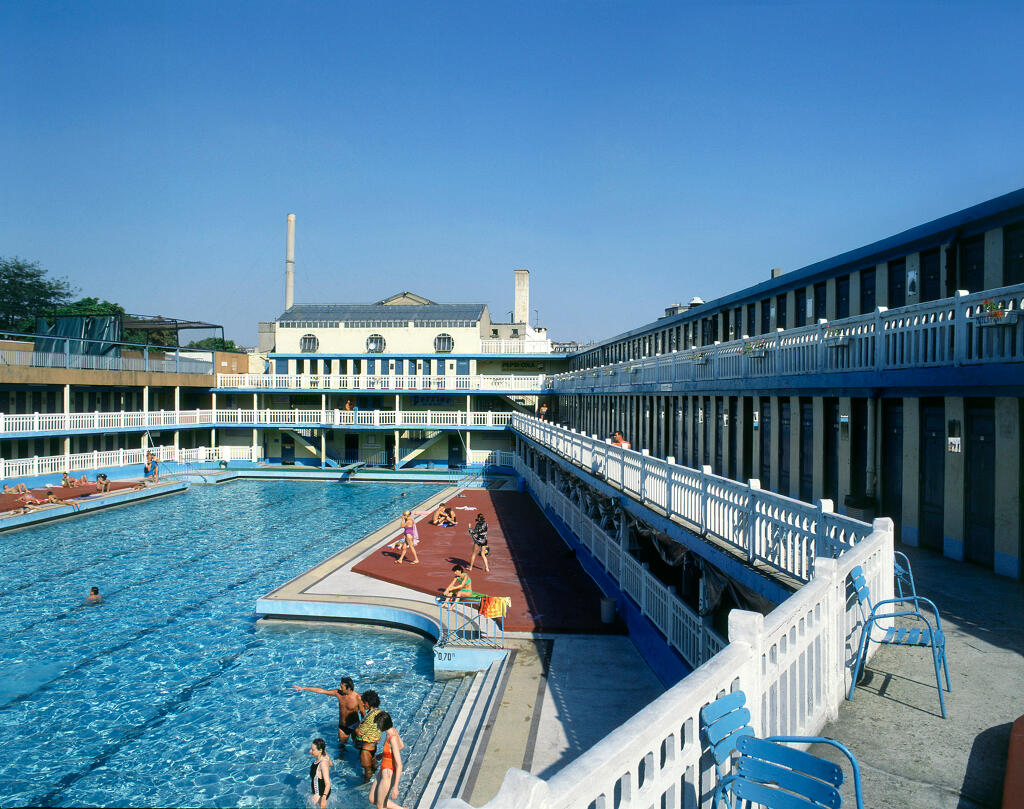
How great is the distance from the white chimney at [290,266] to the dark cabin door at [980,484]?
66291 mm

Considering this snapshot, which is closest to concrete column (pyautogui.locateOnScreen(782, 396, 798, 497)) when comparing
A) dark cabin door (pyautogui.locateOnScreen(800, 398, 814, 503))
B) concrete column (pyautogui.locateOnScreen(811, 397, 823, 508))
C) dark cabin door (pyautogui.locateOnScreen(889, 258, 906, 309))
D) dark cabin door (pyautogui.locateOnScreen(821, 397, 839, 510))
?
dark cabin door (pyautogui.locateOnScreen(800, 398, 814, 503))

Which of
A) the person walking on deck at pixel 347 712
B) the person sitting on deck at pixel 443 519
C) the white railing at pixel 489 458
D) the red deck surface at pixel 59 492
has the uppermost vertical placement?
the white railing at pixel 489 458

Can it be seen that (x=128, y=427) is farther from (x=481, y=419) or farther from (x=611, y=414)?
(x=611, y=414)

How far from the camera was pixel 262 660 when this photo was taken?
14633 millimetres

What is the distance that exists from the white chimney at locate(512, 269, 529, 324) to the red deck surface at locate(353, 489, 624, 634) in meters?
36.8

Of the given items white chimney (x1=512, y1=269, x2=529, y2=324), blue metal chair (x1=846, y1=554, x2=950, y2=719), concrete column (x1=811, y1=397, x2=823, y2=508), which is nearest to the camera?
blue metal chair (x1=846, y1=554, x2=950, y2=719)

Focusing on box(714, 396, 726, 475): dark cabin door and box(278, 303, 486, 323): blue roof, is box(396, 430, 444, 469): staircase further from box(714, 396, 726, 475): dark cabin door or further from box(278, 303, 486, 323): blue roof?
box(714, 396, 726, 475): dark cabin door

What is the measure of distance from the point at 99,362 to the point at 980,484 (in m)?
42.8

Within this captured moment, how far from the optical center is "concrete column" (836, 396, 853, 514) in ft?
38.9

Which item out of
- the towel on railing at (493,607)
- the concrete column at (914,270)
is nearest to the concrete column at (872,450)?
the concrete column at (914,270)

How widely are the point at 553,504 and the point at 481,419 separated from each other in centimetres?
1860

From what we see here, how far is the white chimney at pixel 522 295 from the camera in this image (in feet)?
204

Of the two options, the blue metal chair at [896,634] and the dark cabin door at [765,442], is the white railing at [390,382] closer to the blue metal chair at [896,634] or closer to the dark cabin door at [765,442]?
the dark cabin door at [765,442]

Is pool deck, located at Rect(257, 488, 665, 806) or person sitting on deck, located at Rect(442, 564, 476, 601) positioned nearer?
pool deck, located at Rect(257, 488, 665, 806)
